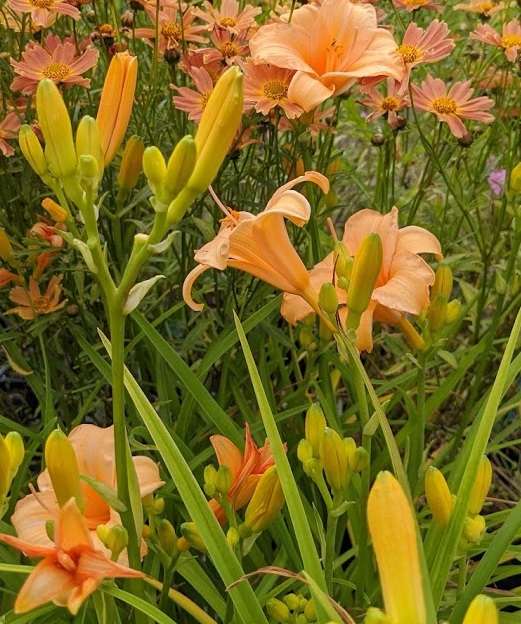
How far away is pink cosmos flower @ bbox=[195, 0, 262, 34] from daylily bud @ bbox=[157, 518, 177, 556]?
0.78 metres

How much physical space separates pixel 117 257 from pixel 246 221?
22.2 inches

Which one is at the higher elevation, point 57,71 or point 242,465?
point 57,71

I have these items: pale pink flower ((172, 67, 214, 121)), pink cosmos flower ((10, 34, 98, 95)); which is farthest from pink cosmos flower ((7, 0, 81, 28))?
pale pink flower ((172, 67, 214, 121))

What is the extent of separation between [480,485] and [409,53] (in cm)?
72

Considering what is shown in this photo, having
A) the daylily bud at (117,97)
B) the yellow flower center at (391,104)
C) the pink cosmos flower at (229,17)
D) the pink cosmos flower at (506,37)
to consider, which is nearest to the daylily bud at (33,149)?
the daylily bud at (117,97)

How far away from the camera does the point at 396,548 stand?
50 cm

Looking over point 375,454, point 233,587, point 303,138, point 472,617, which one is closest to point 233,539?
point 233,587

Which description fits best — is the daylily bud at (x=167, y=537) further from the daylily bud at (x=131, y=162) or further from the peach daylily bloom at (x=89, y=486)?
the daylily bud at (x=131, y=162)

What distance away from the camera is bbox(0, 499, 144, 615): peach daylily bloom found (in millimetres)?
552

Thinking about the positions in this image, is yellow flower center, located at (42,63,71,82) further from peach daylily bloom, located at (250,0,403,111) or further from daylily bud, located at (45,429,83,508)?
daylily bud, located at (45,429,83,508)

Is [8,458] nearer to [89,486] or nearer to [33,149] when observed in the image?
[89,486]

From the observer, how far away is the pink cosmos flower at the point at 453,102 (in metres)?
1.34

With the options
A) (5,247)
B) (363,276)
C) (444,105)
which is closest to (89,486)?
(363,276)

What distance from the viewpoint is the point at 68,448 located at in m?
0.62
